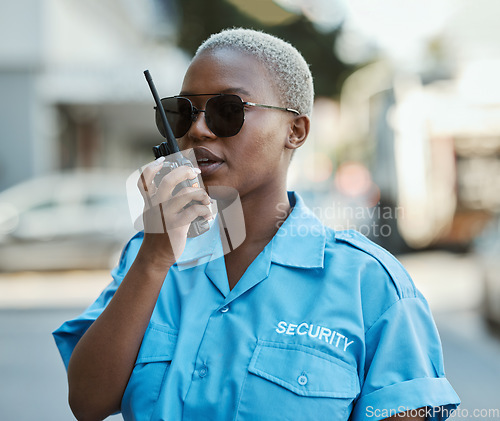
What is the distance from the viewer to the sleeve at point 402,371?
1510 mm

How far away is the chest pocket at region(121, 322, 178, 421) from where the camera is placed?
1.65 m

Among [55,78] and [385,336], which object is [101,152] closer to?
[55,78]

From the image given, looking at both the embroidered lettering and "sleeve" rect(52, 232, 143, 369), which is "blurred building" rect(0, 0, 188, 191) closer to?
"sleeve" rect(52, 232, 143, 369)

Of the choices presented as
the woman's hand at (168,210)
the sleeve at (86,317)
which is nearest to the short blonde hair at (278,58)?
the woman's hand at (168,210)

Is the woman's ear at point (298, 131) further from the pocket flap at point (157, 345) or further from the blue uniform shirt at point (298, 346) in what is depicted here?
the pocket flap at point (157, 345)

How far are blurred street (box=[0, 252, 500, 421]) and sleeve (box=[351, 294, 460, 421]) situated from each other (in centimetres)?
313

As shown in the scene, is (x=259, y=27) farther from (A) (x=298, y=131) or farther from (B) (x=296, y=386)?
(B) (x=296, y=386)

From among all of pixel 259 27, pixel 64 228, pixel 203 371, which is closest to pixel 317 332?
pixel 203 371

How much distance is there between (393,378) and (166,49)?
16.6 metres

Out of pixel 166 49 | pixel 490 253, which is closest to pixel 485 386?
pixel 490 253

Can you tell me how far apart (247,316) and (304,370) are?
0.21m

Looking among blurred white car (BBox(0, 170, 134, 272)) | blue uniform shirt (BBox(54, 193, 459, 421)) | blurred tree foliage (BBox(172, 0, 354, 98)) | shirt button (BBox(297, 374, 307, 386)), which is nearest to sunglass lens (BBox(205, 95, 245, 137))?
blue uniform shirt (BBox(54, 193, 459, 421))

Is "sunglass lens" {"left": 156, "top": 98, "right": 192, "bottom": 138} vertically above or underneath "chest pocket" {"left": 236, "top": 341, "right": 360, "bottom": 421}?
above

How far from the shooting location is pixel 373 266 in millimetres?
1657
